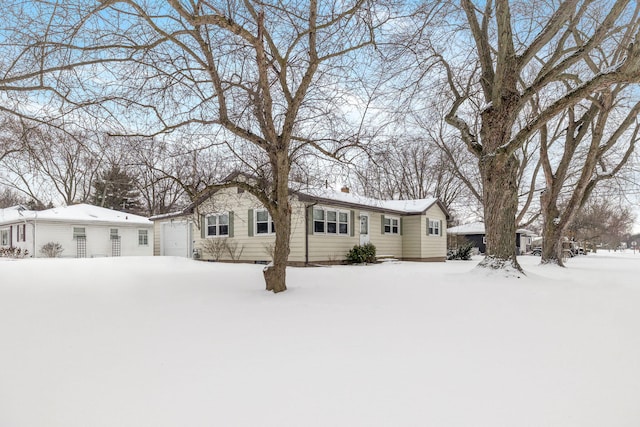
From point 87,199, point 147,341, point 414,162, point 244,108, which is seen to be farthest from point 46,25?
point 87,199

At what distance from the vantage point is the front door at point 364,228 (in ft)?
56.0

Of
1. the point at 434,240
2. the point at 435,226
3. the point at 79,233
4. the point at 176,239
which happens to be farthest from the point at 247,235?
the point at 79,233

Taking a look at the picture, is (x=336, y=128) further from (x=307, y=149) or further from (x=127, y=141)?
(x=127, y=141)

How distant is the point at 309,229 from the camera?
1440 centimetres

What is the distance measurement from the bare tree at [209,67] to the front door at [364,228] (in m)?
9.92

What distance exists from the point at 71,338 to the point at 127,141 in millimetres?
4274

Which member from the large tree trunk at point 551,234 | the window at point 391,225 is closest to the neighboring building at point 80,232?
the window at point 391,225

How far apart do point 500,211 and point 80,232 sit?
21698 mm

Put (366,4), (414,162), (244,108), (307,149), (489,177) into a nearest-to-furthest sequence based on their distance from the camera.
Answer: (366,4) < (244,108) < (307,149) < (489,177) < (414,162)

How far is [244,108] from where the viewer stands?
7.16 meters

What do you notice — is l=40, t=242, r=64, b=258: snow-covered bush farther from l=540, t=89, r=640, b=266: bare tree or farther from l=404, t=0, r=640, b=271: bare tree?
l=540, t=89, r=640, b=266: bare tree

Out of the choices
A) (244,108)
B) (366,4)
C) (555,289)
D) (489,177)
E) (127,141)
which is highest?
(366,4)

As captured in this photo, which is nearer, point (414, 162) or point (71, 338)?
point (71, 338)

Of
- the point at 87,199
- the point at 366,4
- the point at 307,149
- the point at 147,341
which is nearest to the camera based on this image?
the point at 147,341
